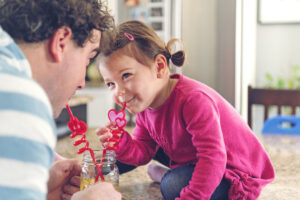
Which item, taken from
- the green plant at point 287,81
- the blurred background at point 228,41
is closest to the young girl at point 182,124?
the blurred background at point 228,41

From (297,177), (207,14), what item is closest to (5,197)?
(297,177)

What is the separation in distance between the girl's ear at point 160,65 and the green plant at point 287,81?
2392 millimetres

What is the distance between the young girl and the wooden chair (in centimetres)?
87

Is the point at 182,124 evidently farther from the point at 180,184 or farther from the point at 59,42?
the point at 59,42

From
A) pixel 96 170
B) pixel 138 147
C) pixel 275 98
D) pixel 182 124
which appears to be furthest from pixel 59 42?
pixel 275 98

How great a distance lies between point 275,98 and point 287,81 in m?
1.62

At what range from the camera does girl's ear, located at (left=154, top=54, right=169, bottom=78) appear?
3.54 ft

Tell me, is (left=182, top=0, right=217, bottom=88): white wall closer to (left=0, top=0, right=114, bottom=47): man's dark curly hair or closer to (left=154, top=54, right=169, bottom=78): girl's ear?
(left=154, top=54, right=169, bottom=78): girl's ear

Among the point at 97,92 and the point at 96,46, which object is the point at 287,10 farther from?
the point at 96,46

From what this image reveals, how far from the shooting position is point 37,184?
0.46 metres

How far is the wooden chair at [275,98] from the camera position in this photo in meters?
1.79

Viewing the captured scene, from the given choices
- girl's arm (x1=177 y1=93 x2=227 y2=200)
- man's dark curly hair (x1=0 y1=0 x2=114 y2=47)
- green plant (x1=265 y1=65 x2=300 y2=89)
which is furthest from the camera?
green plant (x1=265 y1=65 x2=300 y2=89)

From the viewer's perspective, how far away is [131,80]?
40.3 inches

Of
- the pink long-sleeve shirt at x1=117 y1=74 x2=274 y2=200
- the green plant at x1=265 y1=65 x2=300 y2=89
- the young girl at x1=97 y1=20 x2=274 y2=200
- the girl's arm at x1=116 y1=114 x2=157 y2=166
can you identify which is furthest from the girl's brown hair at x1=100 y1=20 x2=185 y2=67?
the green plant at x1=265 y1=65 x2=300 y2=89
